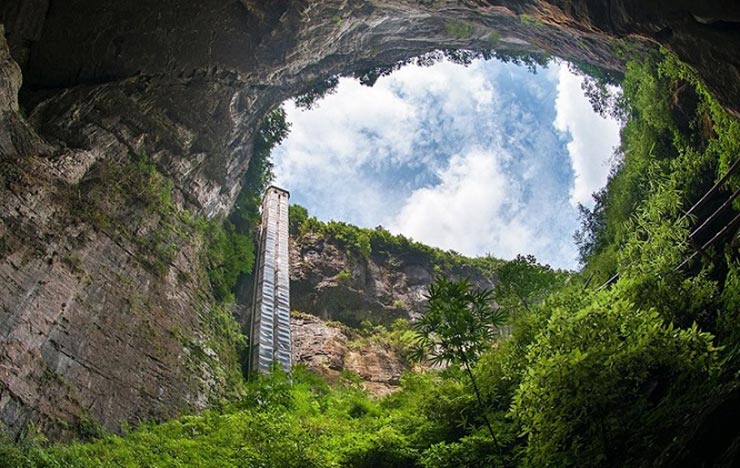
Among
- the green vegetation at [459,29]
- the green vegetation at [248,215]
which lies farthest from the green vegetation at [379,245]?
the green vegetation at [459,29]

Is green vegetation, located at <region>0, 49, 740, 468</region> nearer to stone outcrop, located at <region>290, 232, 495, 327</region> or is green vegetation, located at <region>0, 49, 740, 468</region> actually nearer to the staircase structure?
A: the staircase structure

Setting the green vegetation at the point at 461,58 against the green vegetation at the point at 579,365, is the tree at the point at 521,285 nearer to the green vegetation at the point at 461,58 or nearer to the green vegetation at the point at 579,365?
the green vegetation at the point at 579,365

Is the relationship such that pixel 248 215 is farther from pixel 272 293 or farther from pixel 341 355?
pixel 341 355

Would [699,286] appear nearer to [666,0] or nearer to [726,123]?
[726,123]

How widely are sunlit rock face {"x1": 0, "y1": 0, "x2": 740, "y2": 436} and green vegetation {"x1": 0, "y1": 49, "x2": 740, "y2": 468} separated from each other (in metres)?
1.02

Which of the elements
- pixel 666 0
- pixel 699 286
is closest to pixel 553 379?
pixel 699 286

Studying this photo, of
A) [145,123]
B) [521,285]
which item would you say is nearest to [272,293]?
[145,123]

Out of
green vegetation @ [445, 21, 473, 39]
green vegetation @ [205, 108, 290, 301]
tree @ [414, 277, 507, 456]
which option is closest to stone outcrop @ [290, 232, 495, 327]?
green vegetation @ [205, 108, 290, 301]

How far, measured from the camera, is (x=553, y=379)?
4570mm

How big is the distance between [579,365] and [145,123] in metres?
11.0

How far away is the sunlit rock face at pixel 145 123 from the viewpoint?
22.7ft

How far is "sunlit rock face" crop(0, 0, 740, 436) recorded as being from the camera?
6.92 meters

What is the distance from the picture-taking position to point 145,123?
11992mm

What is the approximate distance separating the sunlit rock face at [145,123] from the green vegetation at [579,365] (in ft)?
3.36
